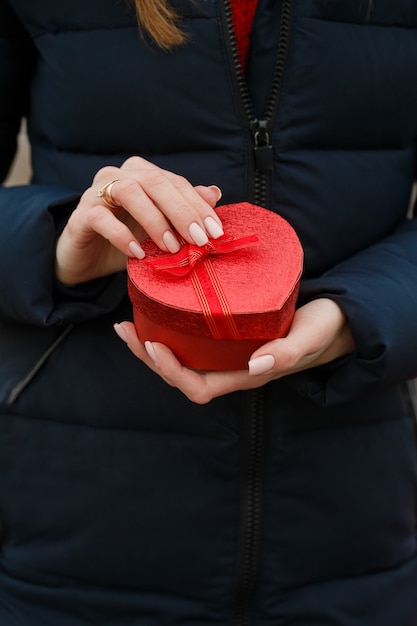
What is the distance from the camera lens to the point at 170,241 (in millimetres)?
736

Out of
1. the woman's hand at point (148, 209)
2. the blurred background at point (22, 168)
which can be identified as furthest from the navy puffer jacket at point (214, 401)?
the blurred background at point (22, 168)

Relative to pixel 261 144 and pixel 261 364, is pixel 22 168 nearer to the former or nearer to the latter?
pixel 261 144

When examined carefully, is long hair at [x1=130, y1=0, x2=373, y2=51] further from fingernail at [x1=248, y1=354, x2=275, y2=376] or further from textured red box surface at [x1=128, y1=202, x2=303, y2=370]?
fingernail at [x1=248, y1=354, x2=275, y2=376]

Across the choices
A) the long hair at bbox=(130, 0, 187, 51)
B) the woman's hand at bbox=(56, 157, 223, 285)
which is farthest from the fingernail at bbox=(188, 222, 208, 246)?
the long hair at bbox=(130, 0, 187, 51)

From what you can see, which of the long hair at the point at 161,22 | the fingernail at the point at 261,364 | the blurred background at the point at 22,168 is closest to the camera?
the fingernail at the point at 261,364

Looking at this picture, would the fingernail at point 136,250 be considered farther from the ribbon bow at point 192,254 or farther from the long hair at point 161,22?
the long hair at point 161,22

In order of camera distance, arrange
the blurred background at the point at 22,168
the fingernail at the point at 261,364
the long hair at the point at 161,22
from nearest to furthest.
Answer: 1. the fingernail at the point at 261,364
2. the long hair at the point at 161,22
3. the blurred background at the point at 22,168

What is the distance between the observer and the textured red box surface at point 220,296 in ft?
2.23

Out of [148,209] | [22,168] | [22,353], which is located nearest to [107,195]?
[148,209]

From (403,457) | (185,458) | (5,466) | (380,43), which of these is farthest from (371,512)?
(380,43)

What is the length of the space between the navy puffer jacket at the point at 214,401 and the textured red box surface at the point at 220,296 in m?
0.12

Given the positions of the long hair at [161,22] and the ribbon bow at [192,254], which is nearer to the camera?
the ribbon bow at [192,254]

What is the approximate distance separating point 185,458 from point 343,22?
0.61m

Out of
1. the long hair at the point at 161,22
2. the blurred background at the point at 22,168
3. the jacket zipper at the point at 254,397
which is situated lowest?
the blurred background at the point at 22,168
